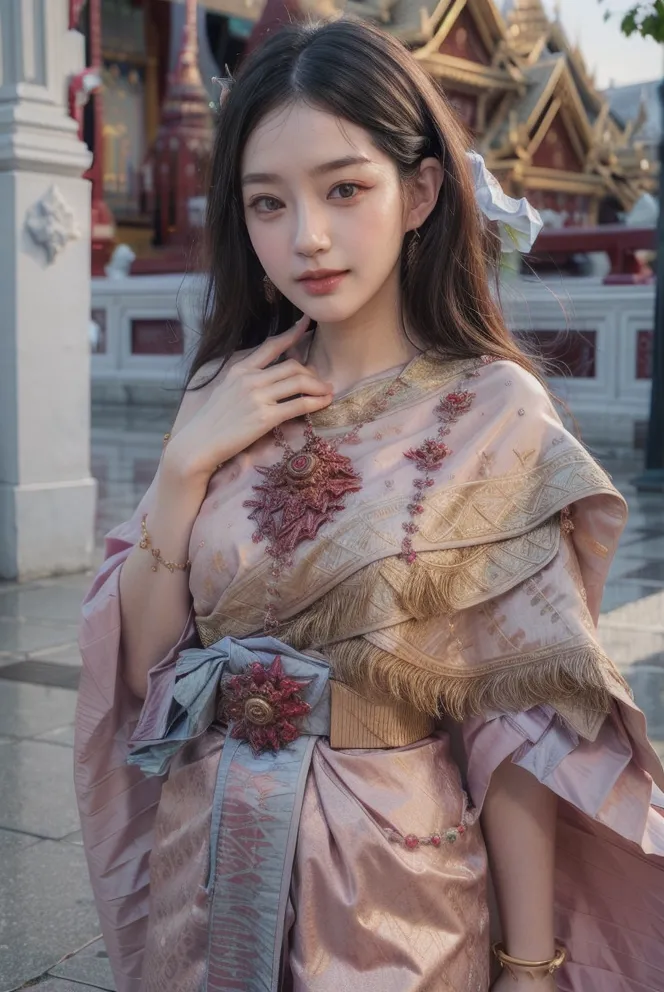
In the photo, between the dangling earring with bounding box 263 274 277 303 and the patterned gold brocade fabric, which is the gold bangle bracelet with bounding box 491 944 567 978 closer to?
the patterned gold brocade fabric

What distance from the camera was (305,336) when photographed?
A: 1.80 metres

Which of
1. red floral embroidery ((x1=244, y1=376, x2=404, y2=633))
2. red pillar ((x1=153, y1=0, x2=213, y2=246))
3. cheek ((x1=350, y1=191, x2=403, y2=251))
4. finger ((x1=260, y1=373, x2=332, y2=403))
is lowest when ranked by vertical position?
red floral embroidery ((x1=244, y1=376, x2=404, y2=633))

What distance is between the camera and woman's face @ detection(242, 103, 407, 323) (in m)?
1.51

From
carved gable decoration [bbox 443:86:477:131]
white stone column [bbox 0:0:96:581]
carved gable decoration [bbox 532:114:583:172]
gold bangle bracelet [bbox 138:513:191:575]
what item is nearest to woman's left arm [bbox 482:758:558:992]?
gold bangle bracelet [bbox 138:513:191:575]

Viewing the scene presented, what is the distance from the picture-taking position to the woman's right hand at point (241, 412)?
161 centimetres

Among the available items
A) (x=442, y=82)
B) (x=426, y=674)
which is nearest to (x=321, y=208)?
(x=426, y=674)

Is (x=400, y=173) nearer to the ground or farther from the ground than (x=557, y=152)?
nearer to the ground

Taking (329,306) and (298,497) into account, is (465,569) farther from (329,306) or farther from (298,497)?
(329,306)

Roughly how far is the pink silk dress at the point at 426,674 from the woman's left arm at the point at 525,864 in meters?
0.03

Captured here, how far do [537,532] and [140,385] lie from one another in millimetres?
13741

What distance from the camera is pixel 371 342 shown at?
5.46 feet

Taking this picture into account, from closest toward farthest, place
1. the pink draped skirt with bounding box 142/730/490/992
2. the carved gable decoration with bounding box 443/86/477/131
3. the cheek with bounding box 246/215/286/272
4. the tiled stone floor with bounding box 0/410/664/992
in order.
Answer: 1. the pink draped skirt with bounding box 142/730/490/992
2. the cheek with bounding box 246/215/286/272
3. the tiled stone floor with bounding box 0/410/664/992
4. the carved gable decoration with bounding box 443/86/477/131

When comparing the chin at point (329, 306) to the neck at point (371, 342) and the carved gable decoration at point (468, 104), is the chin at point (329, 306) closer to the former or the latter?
the neck at point (371, 342)

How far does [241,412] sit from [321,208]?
28 centimetres
